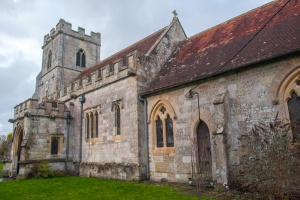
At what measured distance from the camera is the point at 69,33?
2556 cm

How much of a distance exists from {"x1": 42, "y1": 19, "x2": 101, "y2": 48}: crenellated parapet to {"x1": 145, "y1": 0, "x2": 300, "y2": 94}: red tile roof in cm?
1442

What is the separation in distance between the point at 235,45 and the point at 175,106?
4.10 m

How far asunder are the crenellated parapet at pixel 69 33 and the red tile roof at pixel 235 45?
14.4m

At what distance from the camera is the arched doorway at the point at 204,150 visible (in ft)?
34.5

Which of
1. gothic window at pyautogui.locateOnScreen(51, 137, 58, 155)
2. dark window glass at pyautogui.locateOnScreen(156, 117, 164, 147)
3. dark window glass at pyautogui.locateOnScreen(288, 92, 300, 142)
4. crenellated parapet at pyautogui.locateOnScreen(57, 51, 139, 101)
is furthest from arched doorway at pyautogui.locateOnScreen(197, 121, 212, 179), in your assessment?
gothic window at pyautogui.locateOnScreen(51, 137, 58, 155)

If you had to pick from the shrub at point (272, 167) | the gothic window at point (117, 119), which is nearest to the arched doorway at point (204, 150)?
the shrub at point (272, 167)

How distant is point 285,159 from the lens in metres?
6.62

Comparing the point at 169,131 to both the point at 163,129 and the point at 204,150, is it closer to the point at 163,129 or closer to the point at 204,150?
the point at 163,129

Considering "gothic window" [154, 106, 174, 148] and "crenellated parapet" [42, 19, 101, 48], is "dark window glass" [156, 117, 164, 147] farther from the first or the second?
"crenellated parapet" [42, 19, 101, 48]

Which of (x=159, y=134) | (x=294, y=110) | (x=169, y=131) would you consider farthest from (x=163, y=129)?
(x=294, y=110)

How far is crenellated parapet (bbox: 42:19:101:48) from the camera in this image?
82.7 feet

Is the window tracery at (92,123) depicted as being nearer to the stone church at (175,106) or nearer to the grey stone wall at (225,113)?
the stone church at (175,106)

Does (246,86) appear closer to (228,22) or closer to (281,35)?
(281,35)

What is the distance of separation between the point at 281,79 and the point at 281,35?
2421 millimetres
